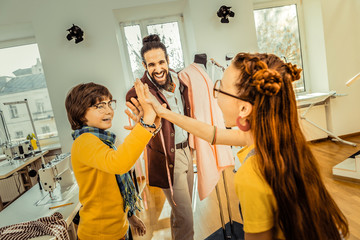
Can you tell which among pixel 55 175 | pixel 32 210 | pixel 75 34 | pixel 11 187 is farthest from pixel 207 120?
pixel 11 187

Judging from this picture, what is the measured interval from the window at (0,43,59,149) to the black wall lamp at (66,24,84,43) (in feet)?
3.82

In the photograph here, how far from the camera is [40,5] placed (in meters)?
3.36

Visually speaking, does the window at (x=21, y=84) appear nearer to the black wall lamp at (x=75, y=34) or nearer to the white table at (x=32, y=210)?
the black wall lamp at (x=75, y=34)

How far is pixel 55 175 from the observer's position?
71.2 inches

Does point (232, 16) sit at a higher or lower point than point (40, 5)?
lower

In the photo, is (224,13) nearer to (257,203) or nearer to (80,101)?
(80,101)

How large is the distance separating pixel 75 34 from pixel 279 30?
11.6 feet

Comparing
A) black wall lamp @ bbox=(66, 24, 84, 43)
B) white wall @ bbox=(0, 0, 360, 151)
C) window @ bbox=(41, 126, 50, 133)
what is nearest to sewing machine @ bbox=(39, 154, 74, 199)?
white wall @ bbox=(0, 0, 360, 151)

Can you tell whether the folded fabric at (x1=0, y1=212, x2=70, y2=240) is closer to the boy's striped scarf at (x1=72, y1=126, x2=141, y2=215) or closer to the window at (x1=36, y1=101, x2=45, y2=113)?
the boy's striped scarf at (x1=72, y1=126, x2=141, y2=215)

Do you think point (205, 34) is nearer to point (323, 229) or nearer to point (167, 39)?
point (167, 39)

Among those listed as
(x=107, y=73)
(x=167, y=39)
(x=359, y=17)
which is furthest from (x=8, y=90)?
(x=359, y=17)

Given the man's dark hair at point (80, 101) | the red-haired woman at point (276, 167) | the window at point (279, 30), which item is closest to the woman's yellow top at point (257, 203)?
the red-haired woman at point (276, 167)

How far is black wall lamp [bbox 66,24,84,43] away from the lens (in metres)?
3.27

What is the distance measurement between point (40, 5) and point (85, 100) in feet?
10.1
